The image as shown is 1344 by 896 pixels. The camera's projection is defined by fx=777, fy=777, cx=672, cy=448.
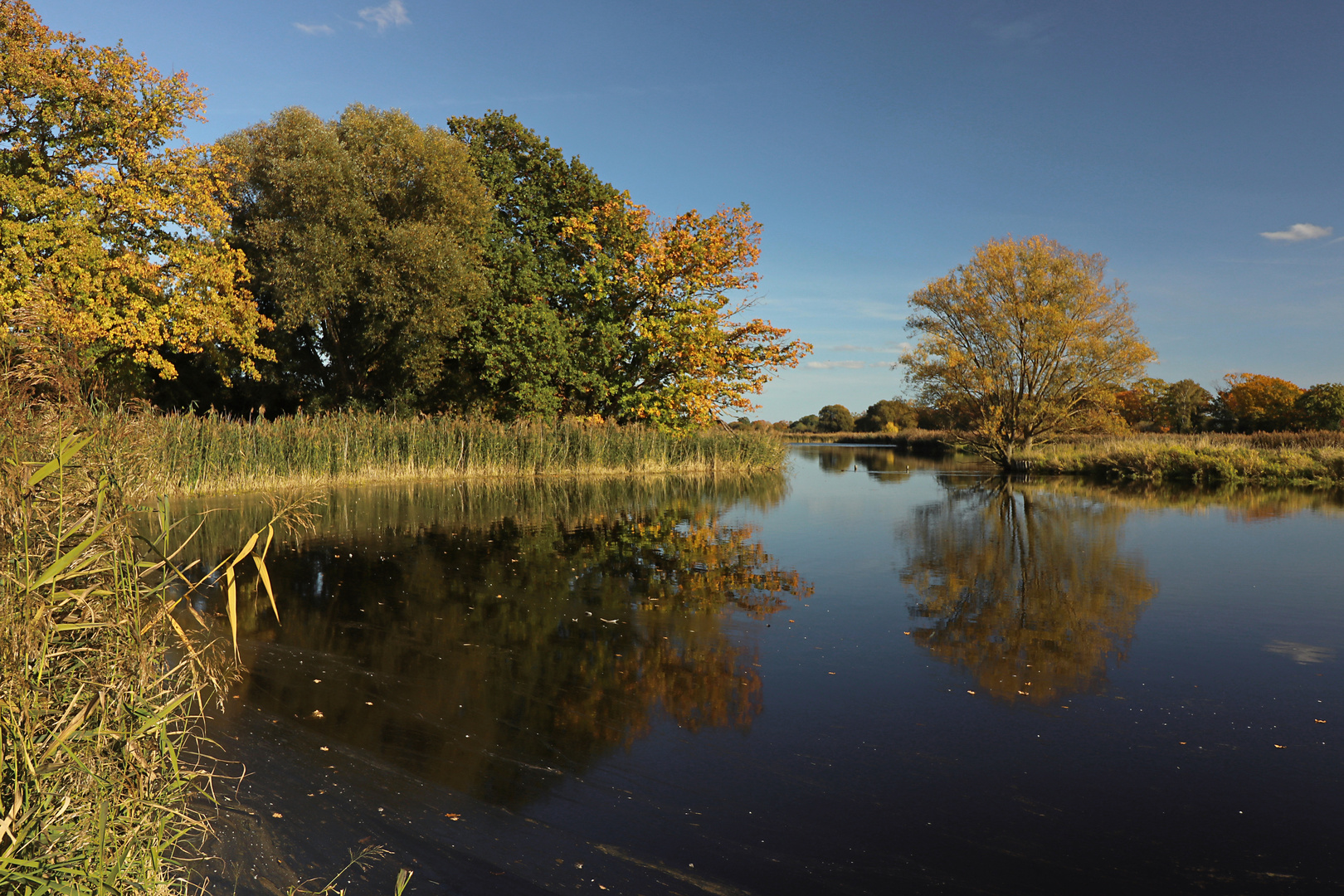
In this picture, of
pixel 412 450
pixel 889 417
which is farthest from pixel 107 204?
pixel 889 417

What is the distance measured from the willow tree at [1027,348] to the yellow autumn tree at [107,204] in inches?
940

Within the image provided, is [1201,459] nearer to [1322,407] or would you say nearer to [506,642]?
[506,642]

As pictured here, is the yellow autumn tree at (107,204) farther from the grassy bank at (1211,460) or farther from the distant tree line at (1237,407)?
the distant tree line at (1237,407)

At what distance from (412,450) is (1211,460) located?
2303cm

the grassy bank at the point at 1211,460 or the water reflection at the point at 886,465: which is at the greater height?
the grassy bank at the point at 1211,460

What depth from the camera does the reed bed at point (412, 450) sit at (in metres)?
14.9

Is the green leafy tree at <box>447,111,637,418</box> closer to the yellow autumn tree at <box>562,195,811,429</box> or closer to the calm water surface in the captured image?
the yellow autumn tree at <box>562,195,811,429</box>

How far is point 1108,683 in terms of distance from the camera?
4.89 metres

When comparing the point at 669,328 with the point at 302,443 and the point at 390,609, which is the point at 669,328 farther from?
the point at 390,609

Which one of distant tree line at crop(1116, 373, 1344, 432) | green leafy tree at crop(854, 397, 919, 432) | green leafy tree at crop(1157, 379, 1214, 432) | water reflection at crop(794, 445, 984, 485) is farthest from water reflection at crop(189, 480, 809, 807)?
green leafy tree at crop(854, 397, 919, 432)

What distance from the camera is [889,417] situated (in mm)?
79000

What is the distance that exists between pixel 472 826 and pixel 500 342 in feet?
71.6

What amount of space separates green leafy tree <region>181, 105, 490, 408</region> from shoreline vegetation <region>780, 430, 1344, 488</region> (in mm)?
20763

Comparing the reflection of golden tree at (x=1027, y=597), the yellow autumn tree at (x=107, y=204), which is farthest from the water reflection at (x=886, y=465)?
the yellow autumn tree at (x=107, y=204)
